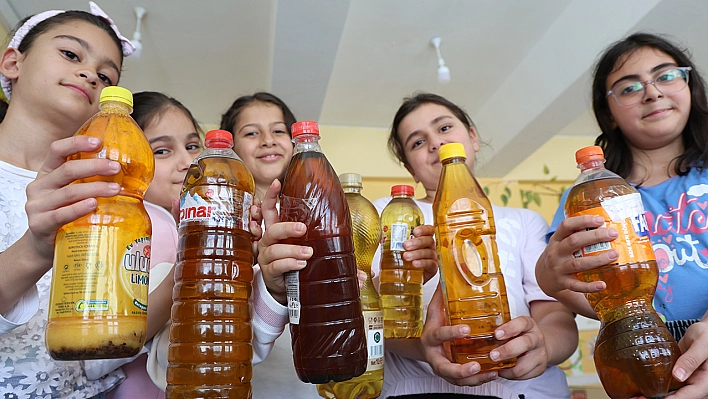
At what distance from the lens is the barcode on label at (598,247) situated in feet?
2.89

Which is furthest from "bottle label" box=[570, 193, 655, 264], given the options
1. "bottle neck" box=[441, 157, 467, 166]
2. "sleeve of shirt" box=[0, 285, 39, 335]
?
"sleeve of shirt" box=[0, 285, 39, 335]

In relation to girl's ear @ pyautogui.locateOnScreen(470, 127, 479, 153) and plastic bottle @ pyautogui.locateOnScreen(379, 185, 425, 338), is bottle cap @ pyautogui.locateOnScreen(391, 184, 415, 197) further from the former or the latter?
girl's ear @ pyautogui.locateOnScreen(470, 127, 479, 153)

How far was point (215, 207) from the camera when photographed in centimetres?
80

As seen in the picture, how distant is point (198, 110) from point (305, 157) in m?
3.52

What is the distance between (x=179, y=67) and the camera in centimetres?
344

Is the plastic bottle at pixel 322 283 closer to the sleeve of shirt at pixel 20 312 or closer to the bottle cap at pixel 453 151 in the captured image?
the bottle cap at pixel 453 151

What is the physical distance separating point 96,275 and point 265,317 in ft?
1.00

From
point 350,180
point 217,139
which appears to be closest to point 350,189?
point 350,180

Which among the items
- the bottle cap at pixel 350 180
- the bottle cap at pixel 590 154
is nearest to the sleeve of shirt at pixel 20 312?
the bottle cap at pixel 350 180

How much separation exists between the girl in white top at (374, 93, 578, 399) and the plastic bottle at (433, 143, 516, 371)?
34 mm

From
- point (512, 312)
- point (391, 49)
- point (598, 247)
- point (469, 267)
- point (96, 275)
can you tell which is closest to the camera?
point (96, 275)

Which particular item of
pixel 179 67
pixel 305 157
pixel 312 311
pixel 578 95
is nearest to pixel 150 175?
pixel 305 157

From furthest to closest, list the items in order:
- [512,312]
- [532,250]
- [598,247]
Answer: [532,250] < [512,312] < [598,247]

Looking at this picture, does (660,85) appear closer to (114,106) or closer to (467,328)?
(467,328)
